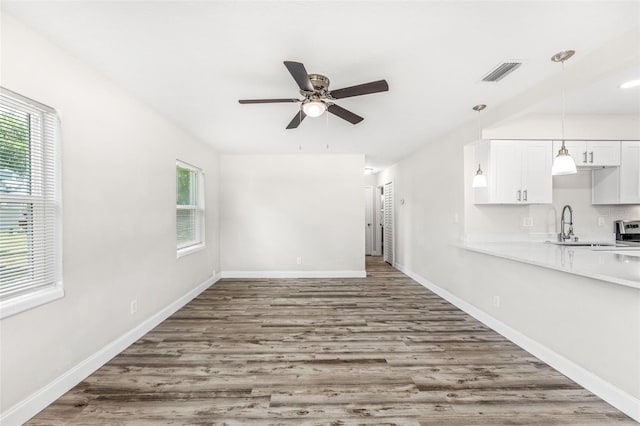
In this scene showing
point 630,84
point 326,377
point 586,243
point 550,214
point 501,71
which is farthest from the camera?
point 550,214

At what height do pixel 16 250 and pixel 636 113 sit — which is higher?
pixel 636 113

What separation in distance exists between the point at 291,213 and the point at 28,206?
4.04 meters

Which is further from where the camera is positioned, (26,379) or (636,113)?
(636,113)

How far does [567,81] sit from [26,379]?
4.49 m

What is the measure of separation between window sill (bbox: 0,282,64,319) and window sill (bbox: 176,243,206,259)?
71.5 inches

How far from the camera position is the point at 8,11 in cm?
169

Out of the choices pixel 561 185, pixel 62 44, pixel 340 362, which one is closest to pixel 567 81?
pixel 561 185

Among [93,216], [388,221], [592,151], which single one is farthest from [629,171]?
[93,216]

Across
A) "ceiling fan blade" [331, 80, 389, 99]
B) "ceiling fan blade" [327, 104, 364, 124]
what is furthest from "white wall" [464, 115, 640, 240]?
"ceiling fan blade" [331, 80, 389, 99]

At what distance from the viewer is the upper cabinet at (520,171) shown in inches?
135

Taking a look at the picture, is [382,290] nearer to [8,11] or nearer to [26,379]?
[26,379]

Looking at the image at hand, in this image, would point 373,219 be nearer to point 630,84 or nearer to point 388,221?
point 388,221

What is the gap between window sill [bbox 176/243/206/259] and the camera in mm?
3901

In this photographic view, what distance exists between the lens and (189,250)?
4.22 meters
